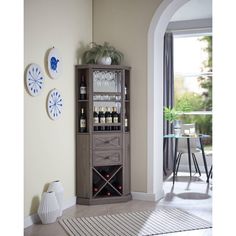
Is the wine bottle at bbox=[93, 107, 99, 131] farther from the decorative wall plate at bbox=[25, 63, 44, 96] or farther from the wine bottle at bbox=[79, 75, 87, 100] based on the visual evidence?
the decorative wall plate at bbox=[25, 63, 44, 96]

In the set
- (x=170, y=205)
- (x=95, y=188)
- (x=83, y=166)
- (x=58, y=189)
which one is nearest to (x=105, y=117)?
(x=83, y=166)

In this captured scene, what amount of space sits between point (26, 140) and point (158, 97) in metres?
1.93

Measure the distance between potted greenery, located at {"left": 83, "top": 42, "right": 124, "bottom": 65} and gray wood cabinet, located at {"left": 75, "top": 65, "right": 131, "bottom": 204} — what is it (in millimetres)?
A: 124

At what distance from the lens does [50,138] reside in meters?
4.08

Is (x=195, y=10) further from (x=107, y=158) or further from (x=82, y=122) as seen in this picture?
(x=107, y=158)

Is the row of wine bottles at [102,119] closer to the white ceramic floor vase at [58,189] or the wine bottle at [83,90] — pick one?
the wine bottle at [83,90]

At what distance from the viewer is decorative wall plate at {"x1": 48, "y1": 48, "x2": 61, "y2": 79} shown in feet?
13.2

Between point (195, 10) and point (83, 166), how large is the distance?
10.9ft

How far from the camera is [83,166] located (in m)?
4.59

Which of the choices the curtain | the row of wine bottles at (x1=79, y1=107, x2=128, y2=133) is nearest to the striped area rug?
the row of wine bottles at (x1=79, y1=107, x2=128, y2=133)

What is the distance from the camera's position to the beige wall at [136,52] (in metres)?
4.76

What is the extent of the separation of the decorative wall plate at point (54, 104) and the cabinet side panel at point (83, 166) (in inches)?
20.7
